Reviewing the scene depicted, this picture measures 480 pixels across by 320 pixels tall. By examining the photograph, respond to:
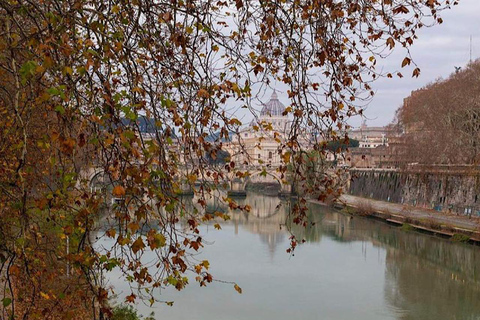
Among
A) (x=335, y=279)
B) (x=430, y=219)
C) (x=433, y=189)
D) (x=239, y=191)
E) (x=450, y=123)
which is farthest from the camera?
(x=239, y=191)

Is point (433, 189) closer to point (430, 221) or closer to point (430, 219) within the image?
point (430, 219)

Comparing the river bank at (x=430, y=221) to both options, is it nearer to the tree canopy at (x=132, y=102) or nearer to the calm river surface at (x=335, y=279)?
the calm river surface at (x=335, y=279)

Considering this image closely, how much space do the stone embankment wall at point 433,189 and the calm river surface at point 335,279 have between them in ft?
10.0

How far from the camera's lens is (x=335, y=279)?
12180 mm

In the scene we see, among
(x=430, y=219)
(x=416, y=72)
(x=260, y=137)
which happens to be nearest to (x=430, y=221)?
(x=430, y=219)

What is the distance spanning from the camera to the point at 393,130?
1231 inches

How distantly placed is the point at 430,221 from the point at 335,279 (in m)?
7.12

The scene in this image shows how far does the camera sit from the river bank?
637 inches

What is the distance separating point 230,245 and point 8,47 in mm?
14444

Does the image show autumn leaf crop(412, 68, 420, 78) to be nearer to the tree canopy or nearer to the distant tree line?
the tree canopy

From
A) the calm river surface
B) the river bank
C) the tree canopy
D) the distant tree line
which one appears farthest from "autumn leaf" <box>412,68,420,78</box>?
the distant tree line

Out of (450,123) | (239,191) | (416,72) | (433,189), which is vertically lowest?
(239,191)

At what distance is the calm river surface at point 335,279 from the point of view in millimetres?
9859

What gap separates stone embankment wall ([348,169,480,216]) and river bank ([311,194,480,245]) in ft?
1.85
